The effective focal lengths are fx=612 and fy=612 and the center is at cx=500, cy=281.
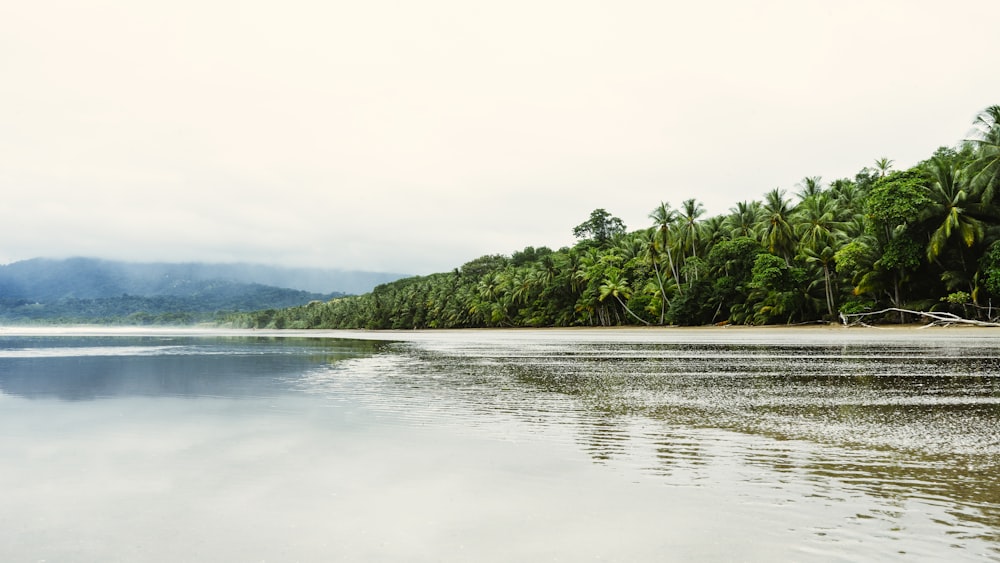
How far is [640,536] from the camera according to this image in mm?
4574

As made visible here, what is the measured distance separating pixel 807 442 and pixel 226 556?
6.87m

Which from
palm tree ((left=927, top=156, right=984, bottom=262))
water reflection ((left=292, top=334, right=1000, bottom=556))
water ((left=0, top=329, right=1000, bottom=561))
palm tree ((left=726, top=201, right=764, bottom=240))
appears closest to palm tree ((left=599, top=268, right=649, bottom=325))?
palm tree ((left=726, top=201, right=764, bottom=240))

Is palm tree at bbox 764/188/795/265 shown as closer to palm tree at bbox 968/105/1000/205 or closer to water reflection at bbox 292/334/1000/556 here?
palm tree at bbox 968/105/1000/205

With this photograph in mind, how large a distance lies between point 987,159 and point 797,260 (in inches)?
776

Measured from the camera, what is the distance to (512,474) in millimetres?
6637

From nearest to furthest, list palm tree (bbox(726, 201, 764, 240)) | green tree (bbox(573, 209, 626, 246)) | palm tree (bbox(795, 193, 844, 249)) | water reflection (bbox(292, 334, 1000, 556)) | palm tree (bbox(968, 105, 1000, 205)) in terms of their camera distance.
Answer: water reflection (bbox(292, 334, 1000, 556))
palm tree (bbox(968, 105, 1000, 205))
palm tree (bbox(795, 193, 844, 249))
palm tree (bbox(726, 201, 764, 240))
green tree (bbox(573, 209, 626, 246))

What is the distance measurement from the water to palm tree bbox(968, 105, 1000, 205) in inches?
1396

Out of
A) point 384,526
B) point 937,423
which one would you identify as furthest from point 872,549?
point 937,423

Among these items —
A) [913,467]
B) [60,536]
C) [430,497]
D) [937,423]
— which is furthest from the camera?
[937,423]

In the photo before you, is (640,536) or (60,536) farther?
(60,536)

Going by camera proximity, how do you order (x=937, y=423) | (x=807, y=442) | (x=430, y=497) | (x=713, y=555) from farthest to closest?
1. (x=937, y=423)
2. (x=807, y=442)
3. (x=430, y=497)
4. (x=713, y=555)

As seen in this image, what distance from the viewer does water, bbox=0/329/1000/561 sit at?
14.9 feet

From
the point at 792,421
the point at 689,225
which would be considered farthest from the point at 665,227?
the point at 792,421

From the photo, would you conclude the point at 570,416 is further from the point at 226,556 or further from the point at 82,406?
the point at 82,406
